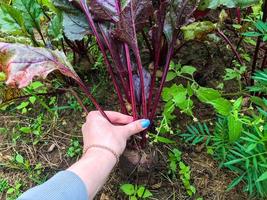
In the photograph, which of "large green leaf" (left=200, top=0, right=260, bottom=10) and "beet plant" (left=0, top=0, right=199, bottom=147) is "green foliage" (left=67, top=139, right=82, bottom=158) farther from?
"large green leaf" (left=200, top=0, right=260, bottom=10)

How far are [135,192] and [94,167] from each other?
1.15ft

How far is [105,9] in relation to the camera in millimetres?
1458

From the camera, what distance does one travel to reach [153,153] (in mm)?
1525

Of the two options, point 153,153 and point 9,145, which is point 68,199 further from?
point 9,145

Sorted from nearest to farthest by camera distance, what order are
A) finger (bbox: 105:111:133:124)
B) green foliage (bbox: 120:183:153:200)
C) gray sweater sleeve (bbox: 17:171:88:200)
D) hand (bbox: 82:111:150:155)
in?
→ gray sweater sleeve (bbox: 17:171:88:200) → hand (bbox: 82:111:150:155) → finger (bbox: 105:111:133:124) → green foliage (bbox: 120:183:153:200)

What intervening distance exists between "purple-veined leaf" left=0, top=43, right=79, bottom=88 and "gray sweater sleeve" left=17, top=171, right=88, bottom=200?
337mm

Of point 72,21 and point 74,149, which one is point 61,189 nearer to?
point 74,149

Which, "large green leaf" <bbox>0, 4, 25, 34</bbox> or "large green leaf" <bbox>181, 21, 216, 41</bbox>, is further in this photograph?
"large green leaf" <bbox>0, 4, 25, 34</bbox>

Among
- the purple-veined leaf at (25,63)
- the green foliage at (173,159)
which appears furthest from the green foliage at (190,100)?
the purple-veined leaf at (25,63)

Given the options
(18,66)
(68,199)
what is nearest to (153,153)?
(68,199)

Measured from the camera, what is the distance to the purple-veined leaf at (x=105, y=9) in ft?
4.75

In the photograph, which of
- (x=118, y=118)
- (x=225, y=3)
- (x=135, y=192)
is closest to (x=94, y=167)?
(x=118, y=118)

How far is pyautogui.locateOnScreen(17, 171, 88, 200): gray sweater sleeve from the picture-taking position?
3.58 ft

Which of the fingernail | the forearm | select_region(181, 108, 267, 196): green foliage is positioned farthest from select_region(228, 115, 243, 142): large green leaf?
the forearm
